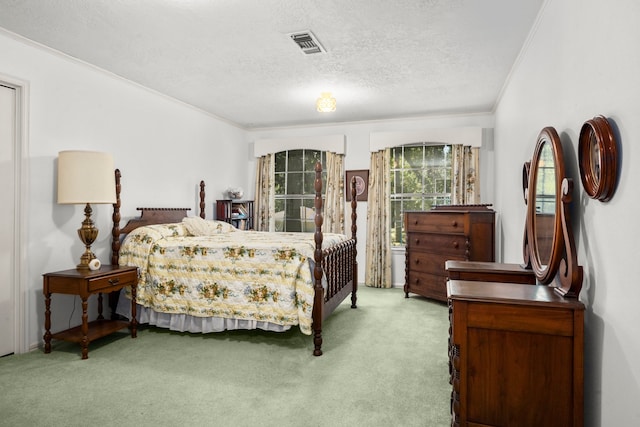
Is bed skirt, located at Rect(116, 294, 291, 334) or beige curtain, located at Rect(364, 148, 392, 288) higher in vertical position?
beige curtain, located at Rect(364, 148, 392, 288)

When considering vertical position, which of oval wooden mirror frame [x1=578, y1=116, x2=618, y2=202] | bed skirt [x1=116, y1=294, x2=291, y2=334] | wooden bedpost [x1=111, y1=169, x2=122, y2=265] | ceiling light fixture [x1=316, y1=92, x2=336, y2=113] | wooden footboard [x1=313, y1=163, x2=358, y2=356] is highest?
ceiling light fixture [x1=316, y1=92, x2=336, y2=113]

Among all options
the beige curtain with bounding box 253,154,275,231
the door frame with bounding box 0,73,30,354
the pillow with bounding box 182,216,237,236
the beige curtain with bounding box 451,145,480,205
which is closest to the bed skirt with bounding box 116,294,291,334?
the door frame with bounding box 0,73,30,354

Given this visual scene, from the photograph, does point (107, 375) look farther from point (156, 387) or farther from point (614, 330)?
point (614, 330)

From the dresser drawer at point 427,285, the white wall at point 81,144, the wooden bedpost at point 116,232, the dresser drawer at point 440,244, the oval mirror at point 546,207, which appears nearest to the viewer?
the oval mirror at point 546,207

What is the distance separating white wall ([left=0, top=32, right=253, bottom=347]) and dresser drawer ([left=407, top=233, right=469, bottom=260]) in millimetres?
3058

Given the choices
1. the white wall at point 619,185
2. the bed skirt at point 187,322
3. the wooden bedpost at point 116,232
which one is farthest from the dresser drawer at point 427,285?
the wooden bedpost at point 116,232

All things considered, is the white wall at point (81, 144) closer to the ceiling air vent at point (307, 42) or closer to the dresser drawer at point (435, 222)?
the ceiling air vent at point (307, 42)

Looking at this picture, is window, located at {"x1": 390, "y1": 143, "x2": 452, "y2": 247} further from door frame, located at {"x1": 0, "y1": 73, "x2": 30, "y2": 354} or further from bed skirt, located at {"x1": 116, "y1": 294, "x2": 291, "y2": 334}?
door frame, located at {"x1": 0, "y1": 73, "x2": 30, "y2": 354}

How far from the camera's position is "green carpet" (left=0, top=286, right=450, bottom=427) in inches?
87.4

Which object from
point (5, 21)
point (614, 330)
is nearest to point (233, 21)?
point (5, 21)

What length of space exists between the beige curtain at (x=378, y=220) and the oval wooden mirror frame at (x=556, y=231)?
3412mm

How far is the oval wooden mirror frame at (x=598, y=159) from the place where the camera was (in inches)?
59.5

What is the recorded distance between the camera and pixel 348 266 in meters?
4.53

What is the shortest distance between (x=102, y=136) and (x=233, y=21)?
199 centimetres
